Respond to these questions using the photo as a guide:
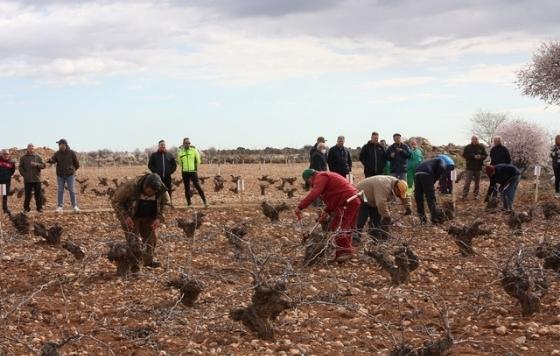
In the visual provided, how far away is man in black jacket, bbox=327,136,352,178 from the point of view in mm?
14586

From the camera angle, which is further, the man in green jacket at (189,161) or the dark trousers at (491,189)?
the man in green jacket at (189,161)


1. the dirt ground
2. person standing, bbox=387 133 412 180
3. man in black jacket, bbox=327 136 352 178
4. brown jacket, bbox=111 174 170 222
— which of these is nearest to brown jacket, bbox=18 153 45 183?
the dirt ground

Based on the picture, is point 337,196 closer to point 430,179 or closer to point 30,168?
point 430,179

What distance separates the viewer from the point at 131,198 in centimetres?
875

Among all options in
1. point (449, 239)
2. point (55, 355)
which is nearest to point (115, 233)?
point (449, 239)

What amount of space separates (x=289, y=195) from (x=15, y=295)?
1230 cm

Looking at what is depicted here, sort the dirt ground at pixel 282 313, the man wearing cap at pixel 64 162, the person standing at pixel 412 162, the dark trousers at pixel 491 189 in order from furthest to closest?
the person standing at pixel 412 162 → the man wearing cap at pixel 64 162 → the dark trousers at pixel 491 189 → the dirt ground at pixel 282 313

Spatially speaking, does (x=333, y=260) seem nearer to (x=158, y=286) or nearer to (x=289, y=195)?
(x=158, y=286)

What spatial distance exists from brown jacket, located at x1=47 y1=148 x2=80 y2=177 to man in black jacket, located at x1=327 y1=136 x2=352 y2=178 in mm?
5170

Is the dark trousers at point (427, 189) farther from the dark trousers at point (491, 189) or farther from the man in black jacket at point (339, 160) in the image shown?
the man in black jacket at point (339, 160)

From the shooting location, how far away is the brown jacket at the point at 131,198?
28.3 feet

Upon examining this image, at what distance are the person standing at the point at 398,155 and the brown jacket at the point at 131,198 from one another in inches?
273

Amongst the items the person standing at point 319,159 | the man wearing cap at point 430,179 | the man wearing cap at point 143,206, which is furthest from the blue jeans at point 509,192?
the man wearing cap at point 143,206

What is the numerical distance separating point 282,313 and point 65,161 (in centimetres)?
908
